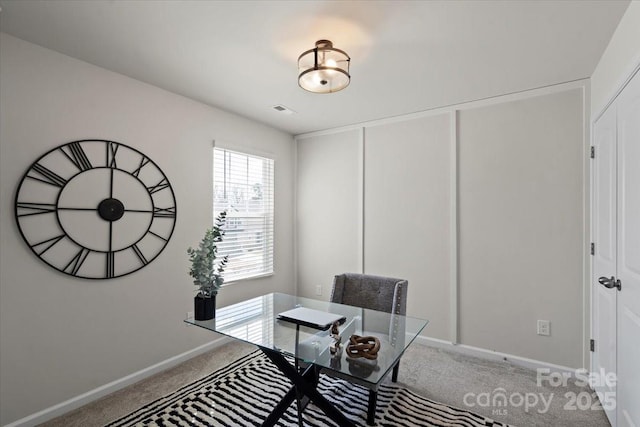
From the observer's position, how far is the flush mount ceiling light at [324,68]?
6.18 ft

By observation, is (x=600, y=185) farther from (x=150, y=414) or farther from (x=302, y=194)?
(x=150, y=414)

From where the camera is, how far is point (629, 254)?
168 centimetres

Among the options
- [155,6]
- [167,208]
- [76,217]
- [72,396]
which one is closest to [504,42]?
[155,6]

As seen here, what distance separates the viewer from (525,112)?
275 cm

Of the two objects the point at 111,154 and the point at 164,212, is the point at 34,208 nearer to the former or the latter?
the point at 111,154

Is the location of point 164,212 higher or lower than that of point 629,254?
higher

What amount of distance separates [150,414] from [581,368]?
3.27m

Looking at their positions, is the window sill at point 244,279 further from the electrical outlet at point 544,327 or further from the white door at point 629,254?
the white door at point 629,254

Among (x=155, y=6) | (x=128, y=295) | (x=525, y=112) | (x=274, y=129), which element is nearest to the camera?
(x=155, y=6)

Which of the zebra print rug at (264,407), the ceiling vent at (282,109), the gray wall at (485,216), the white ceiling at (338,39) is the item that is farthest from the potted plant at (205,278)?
the gray wall at (485,216)

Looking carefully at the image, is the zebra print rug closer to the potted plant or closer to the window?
the potted plant

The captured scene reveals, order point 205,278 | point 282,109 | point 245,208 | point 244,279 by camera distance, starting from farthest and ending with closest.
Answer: point 245,208 → point 244,279 → point 282,109 → point 205,278

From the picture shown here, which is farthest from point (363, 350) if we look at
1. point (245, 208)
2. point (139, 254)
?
point (245, 208)

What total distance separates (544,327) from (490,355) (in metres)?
0.53
